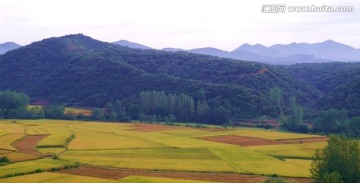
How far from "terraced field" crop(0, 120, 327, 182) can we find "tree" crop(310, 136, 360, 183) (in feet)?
15.6

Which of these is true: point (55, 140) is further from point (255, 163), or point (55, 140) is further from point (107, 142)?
point (255, 163)

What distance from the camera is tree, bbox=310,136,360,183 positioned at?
50375 mm

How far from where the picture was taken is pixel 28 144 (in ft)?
253

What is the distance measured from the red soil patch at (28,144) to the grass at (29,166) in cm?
755

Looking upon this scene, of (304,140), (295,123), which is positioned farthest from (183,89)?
(304,140)

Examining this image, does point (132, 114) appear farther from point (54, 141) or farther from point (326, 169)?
point (326, 169)

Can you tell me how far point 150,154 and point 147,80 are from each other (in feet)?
283

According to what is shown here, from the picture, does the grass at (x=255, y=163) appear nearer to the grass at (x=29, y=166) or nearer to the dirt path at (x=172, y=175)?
the dirt path at (x=172, y=175)

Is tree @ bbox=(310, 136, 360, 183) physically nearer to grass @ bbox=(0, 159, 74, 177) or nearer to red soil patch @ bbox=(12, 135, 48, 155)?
grass @ bbox=(0, 159, 74, 177)

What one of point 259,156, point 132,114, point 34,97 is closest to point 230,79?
point 132,114

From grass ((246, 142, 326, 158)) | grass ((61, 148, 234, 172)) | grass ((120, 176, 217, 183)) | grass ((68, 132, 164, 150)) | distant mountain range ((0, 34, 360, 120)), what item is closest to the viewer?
grass ((120, 176, 217, 183))

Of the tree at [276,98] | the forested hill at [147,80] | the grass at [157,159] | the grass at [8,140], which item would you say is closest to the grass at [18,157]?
the grass at [157,159]

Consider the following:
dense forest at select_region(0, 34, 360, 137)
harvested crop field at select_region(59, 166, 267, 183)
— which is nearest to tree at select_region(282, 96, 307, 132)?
dense forest at select_region(0, 34, 360, 137)

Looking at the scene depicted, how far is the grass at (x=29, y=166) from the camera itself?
5573 cm
